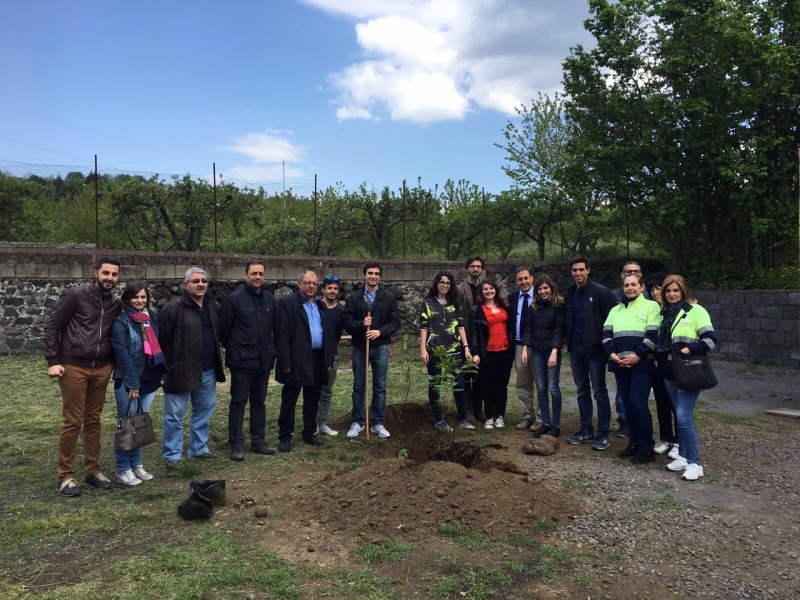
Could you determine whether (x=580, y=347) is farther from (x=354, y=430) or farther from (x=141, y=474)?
(x=141, y=474)

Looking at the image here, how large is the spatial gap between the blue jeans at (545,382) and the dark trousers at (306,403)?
234 centimetres

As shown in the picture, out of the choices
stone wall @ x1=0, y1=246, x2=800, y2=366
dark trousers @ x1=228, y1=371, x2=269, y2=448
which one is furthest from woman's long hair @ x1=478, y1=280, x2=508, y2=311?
stone wall @ x1=0, y1=246, x2=800, y2=366

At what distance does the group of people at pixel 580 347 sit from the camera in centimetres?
541

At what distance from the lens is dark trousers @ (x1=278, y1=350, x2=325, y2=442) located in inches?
246

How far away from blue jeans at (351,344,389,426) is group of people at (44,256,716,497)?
0.05 feet

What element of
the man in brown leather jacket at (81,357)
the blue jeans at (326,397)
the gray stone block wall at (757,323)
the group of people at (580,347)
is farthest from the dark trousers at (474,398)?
the gray stone block wall at (757,323)

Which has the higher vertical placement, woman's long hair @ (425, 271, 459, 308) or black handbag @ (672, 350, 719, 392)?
woman's long hair @ (425, 271, 459, 308)

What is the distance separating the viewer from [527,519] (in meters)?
4.31

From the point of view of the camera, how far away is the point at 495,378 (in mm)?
7035

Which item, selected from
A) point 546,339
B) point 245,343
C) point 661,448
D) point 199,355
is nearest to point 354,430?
point 245,343

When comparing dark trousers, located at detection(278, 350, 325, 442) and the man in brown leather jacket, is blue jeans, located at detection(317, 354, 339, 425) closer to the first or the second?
dark trousers, located at detection(278, 350, 325, 442)

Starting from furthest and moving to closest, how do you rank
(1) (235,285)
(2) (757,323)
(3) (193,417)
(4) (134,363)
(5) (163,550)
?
1. (2) (757,323)
2. (1) (235,285)
3. (3) (193,417)
4. (4) (134,363)
5. (5) (163,550)

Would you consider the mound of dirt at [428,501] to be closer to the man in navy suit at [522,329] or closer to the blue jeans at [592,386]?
the blue jeans at [592,386]

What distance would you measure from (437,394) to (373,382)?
729 millimetres
